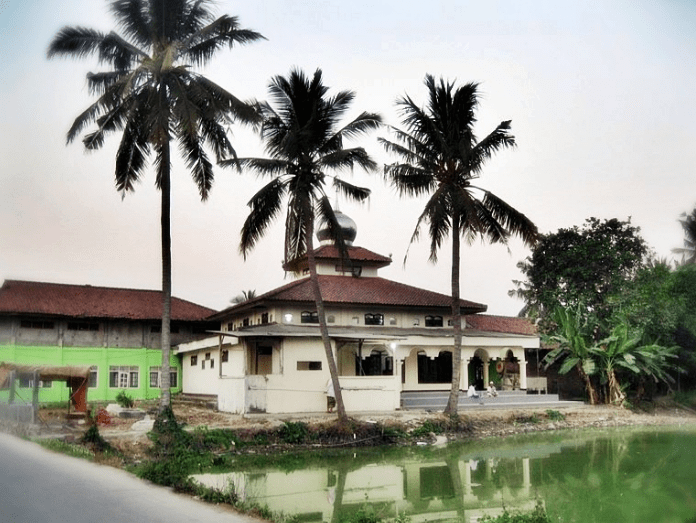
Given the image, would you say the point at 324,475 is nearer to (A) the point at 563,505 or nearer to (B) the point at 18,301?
(A) the point at 563,505

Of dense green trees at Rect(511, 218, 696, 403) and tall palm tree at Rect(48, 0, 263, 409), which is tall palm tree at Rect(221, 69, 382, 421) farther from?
dense green trees at Rect(511, 218, 696, 403)

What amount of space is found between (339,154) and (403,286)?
43.2 feet

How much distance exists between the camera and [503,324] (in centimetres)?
3603

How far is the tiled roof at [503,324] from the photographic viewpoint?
3450cm

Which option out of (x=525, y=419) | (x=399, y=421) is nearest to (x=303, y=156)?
(x=399, y=421)

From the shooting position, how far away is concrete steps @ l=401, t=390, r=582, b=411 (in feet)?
84.3

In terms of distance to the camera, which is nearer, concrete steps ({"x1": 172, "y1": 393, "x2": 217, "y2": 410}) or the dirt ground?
the dirt ground

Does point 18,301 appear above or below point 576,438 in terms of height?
above

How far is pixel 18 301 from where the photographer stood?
30016mm

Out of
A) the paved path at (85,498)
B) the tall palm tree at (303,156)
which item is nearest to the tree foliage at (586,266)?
the tall palm tree at (303,156)

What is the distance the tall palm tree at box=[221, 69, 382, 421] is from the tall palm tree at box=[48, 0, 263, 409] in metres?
2.21

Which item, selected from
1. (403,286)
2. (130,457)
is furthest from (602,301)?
(130,457)

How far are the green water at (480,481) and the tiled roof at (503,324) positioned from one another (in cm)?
1391

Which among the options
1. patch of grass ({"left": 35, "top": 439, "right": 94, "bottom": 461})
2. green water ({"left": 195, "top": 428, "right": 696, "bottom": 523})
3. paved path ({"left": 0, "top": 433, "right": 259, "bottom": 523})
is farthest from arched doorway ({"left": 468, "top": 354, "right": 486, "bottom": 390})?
paved path ({"left": 0, "top": 433, "right": 259, "bottom": 523})
